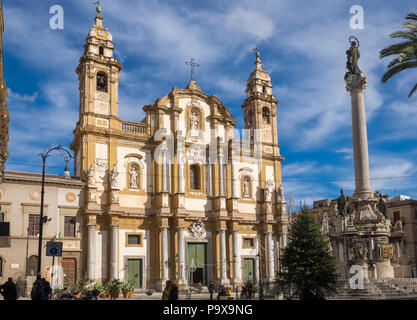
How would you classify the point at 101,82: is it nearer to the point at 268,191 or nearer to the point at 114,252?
the point at 114,252

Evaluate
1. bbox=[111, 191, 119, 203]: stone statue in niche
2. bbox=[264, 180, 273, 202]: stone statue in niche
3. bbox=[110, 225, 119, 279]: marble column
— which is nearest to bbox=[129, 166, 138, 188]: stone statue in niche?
bbox=[111, 191, 119, 203]: stone statue in niche

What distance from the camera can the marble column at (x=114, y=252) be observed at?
117ft

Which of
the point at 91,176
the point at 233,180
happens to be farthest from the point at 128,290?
the point at 233,180

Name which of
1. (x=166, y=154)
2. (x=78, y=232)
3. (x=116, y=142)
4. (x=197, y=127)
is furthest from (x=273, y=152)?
(x=78, y=232)

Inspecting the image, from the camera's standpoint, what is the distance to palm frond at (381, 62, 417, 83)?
21900mm

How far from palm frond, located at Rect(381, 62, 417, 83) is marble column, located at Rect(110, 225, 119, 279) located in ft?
74.7

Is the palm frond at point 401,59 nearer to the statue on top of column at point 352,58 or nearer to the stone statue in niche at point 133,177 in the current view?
the statue on top of column at point 352,58

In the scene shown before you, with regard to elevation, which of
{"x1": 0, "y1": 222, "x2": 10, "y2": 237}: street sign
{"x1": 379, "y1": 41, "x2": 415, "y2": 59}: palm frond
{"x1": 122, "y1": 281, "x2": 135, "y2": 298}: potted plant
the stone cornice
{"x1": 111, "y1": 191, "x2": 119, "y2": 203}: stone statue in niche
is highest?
{"x1": 379, "y1": 41, "x2": 415, "y2": 59}: palm frond

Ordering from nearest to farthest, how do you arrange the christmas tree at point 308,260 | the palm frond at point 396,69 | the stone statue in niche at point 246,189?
the christmas tree at point 308,260
the palm frond at point 396,69
the stone statue in niche at point 246,189

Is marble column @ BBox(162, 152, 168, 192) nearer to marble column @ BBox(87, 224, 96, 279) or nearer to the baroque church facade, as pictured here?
the baroque church facade

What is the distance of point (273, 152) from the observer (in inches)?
1877

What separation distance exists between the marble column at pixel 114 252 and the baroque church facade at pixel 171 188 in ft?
0.25

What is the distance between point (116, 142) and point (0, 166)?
11632mm

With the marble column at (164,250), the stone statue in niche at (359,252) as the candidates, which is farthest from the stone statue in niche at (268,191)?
the stone statue in niche at (359,252)
